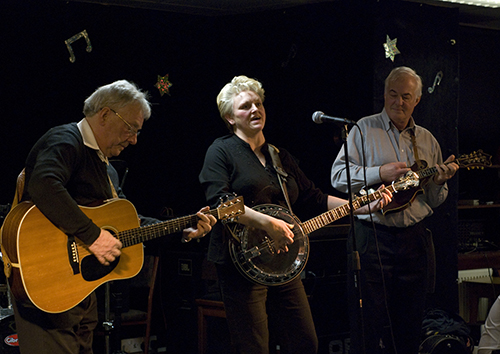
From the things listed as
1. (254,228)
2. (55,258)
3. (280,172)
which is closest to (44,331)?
(55,258)

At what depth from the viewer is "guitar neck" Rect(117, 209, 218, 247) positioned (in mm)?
2830

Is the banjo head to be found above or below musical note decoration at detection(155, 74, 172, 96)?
below

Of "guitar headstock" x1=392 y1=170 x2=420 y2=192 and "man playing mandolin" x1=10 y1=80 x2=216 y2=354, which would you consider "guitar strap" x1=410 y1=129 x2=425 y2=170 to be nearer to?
"guitar headstock" x1=392 y1=170 x2=420 y2=192

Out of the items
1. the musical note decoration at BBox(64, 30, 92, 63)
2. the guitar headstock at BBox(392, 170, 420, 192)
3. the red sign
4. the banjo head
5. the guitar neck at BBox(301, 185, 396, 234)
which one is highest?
the musical note decoration at BBox(64, 30, 92, 63)

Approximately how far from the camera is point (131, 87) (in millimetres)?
2904

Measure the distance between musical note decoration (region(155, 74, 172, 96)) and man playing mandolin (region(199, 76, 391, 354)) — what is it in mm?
2325

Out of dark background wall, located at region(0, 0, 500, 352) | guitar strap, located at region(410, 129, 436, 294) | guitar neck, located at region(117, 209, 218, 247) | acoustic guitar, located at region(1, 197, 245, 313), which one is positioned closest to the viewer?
acoustic guitar, located at region(1, 197, 245, 313)

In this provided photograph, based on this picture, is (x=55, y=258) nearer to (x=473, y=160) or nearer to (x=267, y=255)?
(x=267, y=255)

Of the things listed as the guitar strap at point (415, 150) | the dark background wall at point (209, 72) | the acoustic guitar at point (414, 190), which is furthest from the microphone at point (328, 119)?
the dark background wall at point (209, 72)

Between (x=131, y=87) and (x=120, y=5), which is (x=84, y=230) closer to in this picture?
(x=131, y=87)

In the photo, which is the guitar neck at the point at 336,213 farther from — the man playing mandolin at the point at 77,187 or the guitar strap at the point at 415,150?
the man playing mandolin at the point at 77,187

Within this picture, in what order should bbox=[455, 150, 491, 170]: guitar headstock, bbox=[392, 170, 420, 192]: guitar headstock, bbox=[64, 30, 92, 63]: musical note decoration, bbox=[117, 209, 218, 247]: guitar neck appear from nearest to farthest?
bbox=[117, 209, 218, 247]: guitar neck
bbox=[392, 170, 420, 192]: guitar headstock
bbox=[455, 150, 491, 170]: guitar headstock
bbox=[64, 30, 92, 63]: musical note decoration

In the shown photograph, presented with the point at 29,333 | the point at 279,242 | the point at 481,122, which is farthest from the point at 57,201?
the point at 481,122

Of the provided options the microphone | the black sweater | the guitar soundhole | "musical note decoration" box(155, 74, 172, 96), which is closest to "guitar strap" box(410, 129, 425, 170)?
the microphone
